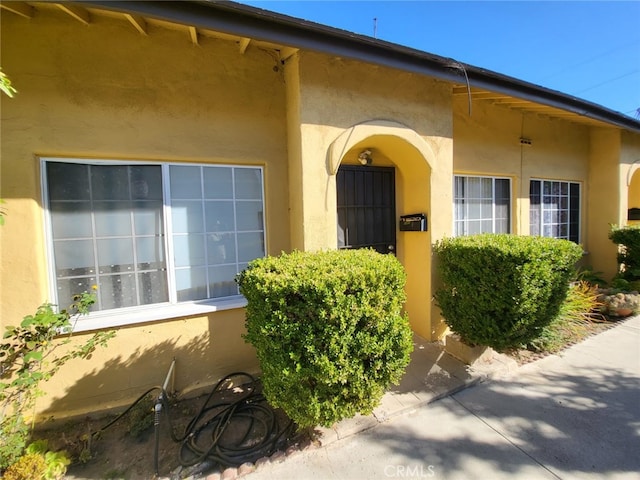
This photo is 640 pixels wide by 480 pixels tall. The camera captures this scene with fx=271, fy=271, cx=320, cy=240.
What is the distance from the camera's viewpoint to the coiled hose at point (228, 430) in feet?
9.35

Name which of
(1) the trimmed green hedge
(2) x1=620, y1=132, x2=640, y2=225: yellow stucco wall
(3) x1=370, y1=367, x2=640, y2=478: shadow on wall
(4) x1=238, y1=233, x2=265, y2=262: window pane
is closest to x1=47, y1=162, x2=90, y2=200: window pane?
(4) x1=238, y1=233, x2=265, y2=262: window pane

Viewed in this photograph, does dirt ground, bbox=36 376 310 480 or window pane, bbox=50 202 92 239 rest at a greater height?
window pane, bbox=50 202 92 239

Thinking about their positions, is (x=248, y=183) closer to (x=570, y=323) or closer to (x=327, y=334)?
(x=327, y=334)

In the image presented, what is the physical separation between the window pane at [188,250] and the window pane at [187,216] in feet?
0.34

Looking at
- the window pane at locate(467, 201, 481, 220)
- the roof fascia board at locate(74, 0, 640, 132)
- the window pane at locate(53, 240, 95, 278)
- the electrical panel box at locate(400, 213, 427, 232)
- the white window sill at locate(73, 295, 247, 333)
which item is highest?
the roof fascia board at locate(74, 0, 640, 132)

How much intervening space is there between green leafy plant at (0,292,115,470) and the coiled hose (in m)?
0.91

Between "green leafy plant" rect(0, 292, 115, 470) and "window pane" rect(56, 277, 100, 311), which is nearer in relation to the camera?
"green leafy plant" rect(0, 292, 115, 470)

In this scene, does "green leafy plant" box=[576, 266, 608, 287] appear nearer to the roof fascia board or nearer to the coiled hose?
the roof fascia board

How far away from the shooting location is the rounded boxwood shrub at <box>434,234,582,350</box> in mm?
3611

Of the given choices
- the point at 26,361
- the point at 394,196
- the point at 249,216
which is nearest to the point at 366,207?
the point at 394,196

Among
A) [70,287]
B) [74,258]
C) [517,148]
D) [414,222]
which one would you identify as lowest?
[70,287]

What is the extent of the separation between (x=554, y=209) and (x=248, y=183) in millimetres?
8443

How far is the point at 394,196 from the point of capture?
5.51 metres

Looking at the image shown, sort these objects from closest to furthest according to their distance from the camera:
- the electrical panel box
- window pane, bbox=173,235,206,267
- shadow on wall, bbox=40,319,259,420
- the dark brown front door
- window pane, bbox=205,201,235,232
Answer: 1. shadow on wall, bbox=40,319,259,420
2. window pane, bbox=173,235,206,267
3. window pane, bbox=205,201,235,232
4. the electrical panel box
5. the dark brown front door
